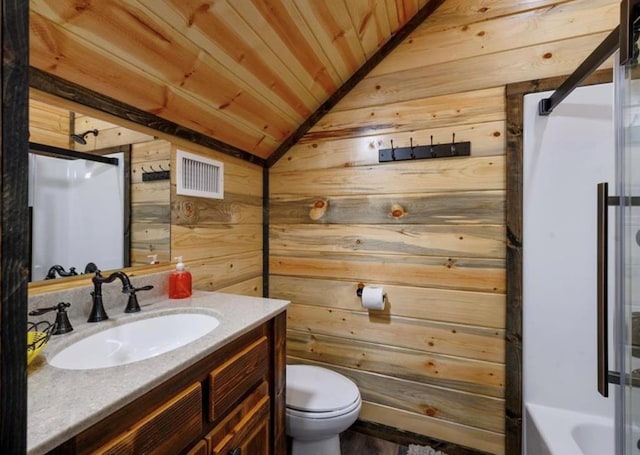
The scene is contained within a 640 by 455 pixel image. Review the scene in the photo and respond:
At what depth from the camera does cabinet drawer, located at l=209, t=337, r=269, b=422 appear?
0.88 metres

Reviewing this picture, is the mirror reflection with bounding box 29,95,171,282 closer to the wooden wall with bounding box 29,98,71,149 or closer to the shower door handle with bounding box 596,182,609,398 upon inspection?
the wooden wall with bounding box 29,98,71,149

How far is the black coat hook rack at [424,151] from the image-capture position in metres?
1.63

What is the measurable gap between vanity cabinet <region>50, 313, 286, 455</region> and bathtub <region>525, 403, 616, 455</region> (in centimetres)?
115

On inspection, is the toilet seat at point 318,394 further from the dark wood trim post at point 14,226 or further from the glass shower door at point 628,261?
the dark wood trim post at point 14,226

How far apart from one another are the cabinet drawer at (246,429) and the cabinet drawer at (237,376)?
4cm

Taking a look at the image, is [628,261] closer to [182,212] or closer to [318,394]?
[318,394]

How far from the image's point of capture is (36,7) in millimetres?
812

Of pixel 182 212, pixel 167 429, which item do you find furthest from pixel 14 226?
pixel 182 212

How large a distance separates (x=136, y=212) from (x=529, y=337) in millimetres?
1980

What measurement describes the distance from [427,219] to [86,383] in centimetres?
158

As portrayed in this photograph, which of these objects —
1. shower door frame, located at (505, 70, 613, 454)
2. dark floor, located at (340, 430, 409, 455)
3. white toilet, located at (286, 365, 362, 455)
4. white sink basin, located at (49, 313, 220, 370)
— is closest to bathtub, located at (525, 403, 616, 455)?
shower door frame, located at (505, 70, 613, 454)

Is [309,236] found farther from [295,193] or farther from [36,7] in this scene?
[36,7]

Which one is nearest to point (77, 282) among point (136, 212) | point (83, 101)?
point (136, 212)

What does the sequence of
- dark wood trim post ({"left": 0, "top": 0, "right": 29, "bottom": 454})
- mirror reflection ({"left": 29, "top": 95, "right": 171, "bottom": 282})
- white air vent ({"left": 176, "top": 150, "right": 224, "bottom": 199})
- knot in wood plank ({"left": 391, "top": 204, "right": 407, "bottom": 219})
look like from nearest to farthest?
dark wood trim post ({"left": 0, "top": 0, "right": 29, "bottom": 454}) → mirror reflection ({"left": 29, "top": 95, "right": 171, "bottom": 282}) → white air vent ({"left": 176, "top": 150, "right": 224, "bottom": 199}) → knot in wood plank ({"left": 391, "top": 204, "right": 407, "bottom": 219})
